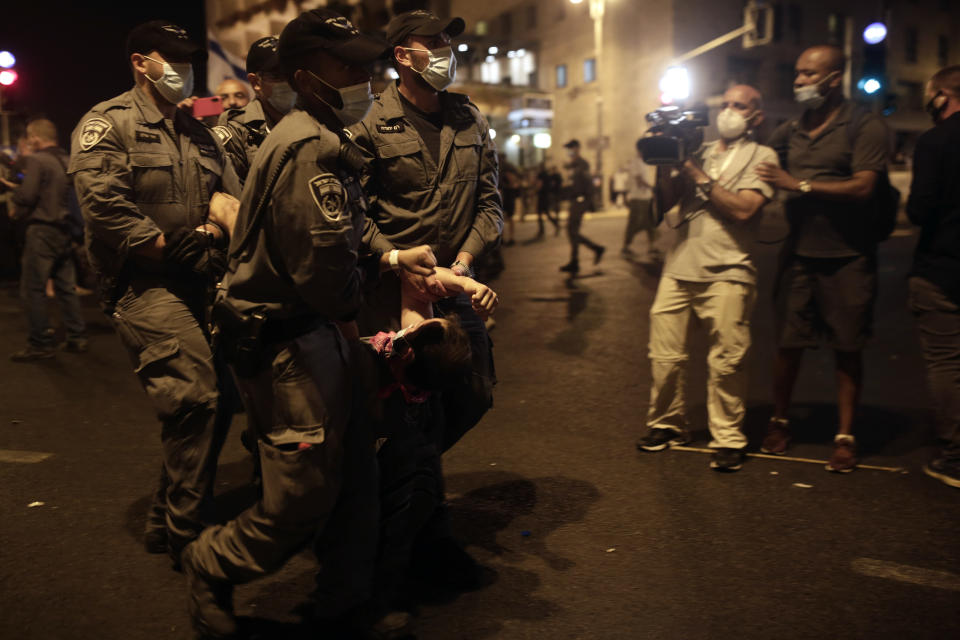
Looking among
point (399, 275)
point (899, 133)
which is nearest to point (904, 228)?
point (399, 275)

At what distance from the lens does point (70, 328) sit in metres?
8.34

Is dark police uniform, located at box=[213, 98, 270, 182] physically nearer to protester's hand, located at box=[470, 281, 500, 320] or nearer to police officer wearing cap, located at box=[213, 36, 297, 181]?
police officer wearing cap, located at box=[213, 36, 297, 181]

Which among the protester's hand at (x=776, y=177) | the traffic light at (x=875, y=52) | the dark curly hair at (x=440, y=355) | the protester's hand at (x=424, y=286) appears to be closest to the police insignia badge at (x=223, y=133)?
the protester's hand at (x=424, y=286)

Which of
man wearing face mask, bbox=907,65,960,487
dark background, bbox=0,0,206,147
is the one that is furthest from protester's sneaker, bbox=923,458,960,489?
dark background, bbox=0,0,206,147

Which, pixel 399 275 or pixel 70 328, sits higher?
pixel 399 275

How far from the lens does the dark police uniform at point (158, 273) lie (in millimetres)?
3307

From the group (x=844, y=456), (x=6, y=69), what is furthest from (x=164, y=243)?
(x=6, y=69)

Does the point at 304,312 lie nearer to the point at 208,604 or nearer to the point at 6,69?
the point at 208,604

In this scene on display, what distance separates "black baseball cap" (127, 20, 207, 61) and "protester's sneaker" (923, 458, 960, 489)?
4202 millimetres

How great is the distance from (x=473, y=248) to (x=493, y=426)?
2202 mm

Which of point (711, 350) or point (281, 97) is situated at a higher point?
point (281, 97)

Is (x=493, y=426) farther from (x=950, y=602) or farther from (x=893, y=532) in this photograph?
(x=950, y=602)

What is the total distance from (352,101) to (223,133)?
1.85m

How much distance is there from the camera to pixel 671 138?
466 centimetres
